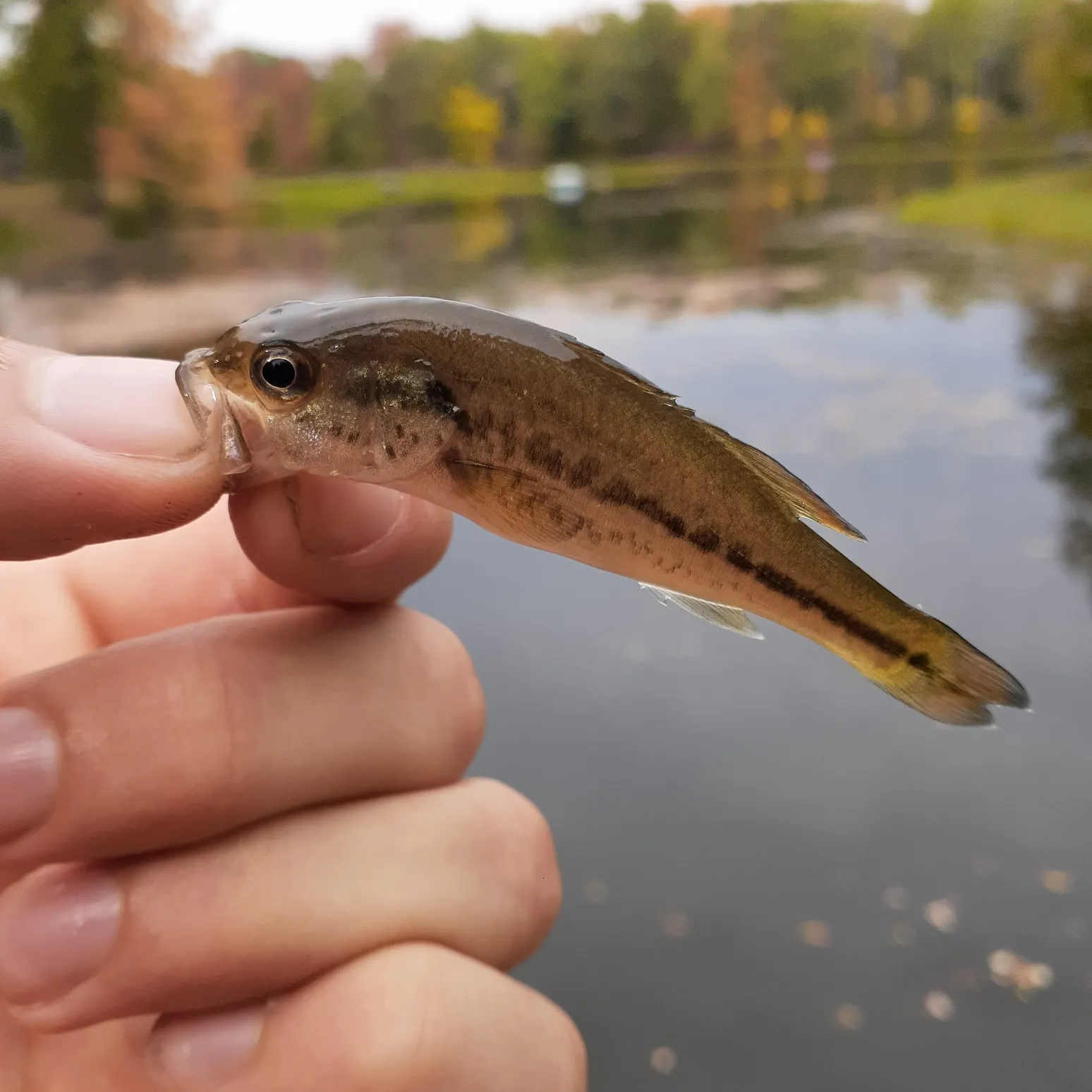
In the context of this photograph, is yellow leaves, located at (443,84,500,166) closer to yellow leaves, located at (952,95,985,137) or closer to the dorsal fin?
yellow leaves, located at (952,95,985,137)

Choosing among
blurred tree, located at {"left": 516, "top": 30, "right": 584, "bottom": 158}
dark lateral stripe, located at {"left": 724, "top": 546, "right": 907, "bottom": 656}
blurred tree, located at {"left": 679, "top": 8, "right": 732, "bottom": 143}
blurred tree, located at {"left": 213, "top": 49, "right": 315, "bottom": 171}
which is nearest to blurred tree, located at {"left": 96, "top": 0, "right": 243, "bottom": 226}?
blurred tree, located at {"left": 213, "top": 49, "right": 315, "bottom": 171}

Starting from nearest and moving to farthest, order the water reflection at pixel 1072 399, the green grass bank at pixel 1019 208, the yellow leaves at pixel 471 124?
the water reflection at pixel 1072 399 < the green grass bank at pixel 1019 208 < the yellow leaves at pixel 471 124

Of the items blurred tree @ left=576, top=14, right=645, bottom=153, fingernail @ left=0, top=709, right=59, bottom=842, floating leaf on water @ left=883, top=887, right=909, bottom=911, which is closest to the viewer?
fingernail @ left=0, top=709, right=59, bottom=842

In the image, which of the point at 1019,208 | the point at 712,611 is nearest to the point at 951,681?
the point at 712,611

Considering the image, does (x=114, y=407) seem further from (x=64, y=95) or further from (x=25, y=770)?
(x=64, y=95)

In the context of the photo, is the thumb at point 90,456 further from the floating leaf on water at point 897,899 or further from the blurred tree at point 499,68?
the blurred tree at point 499,68

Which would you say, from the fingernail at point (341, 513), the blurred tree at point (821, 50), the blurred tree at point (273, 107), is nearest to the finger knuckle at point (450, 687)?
the fingernail at point (341, 513)

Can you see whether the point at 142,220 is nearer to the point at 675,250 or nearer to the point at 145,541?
the point at 675,250
